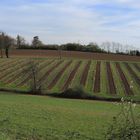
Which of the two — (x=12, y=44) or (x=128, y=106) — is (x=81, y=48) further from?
(x=128, y=106)

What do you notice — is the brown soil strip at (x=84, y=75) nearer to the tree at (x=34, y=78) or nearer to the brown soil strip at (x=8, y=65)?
the tree at (x=34, y=78)

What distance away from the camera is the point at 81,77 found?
6681cm

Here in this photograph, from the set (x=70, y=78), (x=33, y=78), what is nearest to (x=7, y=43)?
(x=33, y=78)

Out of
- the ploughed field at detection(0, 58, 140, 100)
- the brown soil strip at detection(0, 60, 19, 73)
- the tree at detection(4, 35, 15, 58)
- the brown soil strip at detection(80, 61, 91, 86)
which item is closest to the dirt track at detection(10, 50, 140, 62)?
the tree at detection(4, 35, 15, 58)

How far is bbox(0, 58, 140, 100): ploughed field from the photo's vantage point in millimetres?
58500

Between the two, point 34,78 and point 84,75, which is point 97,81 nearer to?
point 84,75

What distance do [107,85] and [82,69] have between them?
1439cm

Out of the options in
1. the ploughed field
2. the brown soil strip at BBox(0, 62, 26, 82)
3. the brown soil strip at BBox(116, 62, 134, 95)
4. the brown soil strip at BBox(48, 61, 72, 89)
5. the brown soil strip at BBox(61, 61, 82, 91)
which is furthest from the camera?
the brown soil strip at BBox(0, 62, 26, 82)

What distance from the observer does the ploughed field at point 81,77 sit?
58500mm

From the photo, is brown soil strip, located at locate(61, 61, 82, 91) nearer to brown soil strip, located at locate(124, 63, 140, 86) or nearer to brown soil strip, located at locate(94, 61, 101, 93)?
brown soil strip, located at locate(94, 61, 101, 93)

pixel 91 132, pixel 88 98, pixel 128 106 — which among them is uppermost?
pixel 128 106

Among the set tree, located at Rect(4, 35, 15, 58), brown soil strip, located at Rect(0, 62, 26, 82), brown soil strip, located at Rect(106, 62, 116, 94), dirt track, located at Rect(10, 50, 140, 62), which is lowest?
brown soil strip, located at Rect(106, 62, 116, 94)

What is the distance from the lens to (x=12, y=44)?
110 metres

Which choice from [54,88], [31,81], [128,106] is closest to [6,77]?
[31,81]
